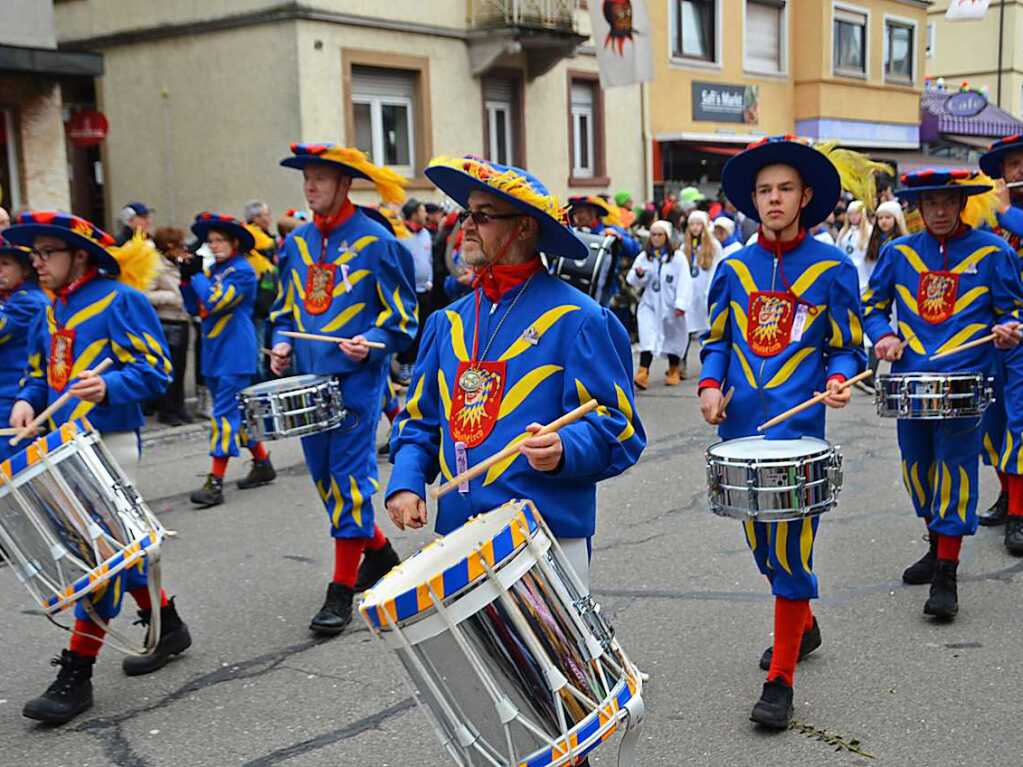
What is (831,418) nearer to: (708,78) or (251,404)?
(251,404)

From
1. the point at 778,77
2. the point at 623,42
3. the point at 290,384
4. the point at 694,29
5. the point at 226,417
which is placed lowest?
the point at 226,417

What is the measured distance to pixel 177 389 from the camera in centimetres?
1140

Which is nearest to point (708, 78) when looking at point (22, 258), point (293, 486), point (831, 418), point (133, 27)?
point (133, 27)

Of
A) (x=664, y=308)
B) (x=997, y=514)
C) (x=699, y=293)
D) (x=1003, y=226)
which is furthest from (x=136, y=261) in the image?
(x=699, y=293)

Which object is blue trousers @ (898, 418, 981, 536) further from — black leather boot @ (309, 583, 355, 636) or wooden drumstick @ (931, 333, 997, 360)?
black leather boot @ (309, 583, 355, 636)

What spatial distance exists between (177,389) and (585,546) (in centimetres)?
855

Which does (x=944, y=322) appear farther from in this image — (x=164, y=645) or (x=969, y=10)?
(x=969, y=10)

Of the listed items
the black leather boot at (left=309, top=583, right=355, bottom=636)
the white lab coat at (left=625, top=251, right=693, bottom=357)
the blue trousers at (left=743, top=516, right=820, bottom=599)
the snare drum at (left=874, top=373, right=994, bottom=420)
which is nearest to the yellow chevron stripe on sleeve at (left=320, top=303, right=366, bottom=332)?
the black leather boot at (left=309, top=583, right=355, bottom=636)

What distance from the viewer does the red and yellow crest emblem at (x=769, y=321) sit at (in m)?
4.58

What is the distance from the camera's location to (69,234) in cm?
495

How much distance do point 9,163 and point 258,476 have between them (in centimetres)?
737

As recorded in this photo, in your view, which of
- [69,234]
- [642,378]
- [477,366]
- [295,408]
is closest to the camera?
[477,366]

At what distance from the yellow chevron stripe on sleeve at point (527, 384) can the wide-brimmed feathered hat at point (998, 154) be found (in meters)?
4.16

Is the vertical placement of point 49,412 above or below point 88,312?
below
